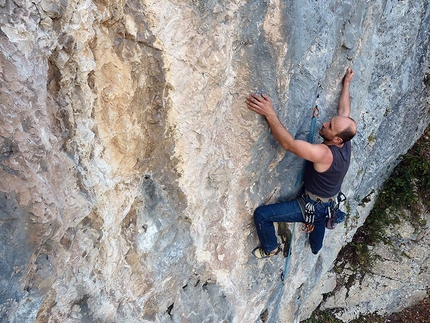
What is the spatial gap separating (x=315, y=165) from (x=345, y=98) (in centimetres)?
88

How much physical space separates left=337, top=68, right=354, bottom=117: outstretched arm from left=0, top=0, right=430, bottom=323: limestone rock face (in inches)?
2.6

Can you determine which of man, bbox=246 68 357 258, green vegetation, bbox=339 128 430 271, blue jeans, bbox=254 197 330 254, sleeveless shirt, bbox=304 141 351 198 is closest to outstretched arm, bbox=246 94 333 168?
man, bbox=246 68 357 258

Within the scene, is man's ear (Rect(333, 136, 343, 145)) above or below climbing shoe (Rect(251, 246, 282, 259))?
above

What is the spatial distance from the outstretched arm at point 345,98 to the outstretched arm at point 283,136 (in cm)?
74

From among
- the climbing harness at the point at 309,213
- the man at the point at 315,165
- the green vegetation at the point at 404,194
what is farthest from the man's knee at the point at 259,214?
the green vegetation at the point at 404,194

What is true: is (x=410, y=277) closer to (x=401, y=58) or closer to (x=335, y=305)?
(x=335, y=305)

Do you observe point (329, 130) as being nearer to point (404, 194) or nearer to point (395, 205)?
point (404, 194)

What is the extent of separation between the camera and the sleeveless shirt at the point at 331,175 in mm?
3193

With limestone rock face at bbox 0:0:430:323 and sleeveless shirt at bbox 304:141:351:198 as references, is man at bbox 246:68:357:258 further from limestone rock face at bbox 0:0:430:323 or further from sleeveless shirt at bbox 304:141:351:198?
limestone rock face at bbox 0:0:430:323

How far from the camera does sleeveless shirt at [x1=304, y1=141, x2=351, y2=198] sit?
3193 millimetres

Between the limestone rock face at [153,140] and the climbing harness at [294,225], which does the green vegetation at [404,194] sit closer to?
the climbing harness at [294,225]

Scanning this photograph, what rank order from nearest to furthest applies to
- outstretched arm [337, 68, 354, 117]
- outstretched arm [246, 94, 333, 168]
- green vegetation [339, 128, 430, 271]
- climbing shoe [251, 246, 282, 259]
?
outstretched arm [246, 94, 333, 168] < outstretched arm [337, 68, 354, 117] < climbing shoe [251, 246, 282, 259] < green vegetation [339, 128, 430, 271]

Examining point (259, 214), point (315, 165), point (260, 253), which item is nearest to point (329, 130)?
point (315, 165)

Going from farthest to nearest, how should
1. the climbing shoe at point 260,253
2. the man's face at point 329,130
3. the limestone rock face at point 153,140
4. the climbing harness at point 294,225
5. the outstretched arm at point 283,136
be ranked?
the climbing shoe at point 260,253 → the climbing harness at point 294,225 → the man's face at point 329,130 → the outstretched arm at point 283,136 → the limestone rock face at point 153,140
